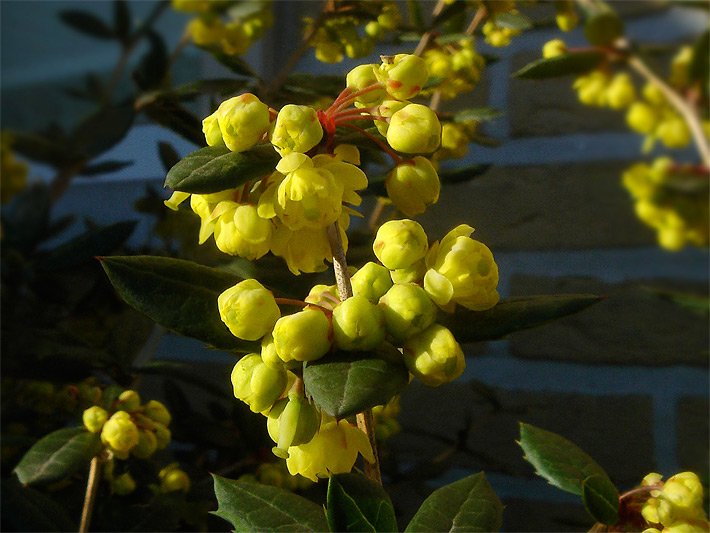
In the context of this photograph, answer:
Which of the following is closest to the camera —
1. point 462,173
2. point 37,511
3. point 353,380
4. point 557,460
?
point 353,380

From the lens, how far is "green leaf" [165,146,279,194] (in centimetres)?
32

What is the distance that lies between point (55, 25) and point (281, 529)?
1023 mm

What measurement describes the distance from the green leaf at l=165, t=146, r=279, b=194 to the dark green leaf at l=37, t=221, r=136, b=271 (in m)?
0.39

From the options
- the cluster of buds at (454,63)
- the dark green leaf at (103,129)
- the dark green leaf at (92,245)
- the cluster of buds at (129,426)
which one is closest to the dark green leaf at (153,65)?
the dark green leaf at (103,129)

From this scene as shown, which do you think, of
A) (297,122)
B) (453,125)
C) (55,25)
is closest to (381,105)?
(297,122)

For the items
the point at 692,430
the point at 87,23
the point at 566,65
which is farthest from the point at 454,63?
the point at 87,23

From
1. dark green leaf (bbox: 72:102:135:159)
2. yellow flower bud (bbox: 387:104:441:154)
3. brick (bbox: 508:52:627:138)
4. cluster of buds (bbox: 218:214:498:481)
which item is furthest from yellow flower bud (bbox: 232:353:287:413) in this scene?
brick (bbox: 508:52:627:138)

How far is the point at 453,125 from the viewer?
29.1 inches

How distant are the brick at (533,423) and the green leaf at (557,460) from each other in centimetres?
51

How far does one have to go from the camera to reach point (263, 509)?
0.34m

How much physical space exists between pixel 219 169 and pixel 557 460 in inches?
9.4

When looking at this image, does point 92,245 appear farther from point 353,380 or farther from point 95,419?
point 353,380

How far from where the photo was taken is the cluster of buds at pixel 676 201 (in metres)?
0.48

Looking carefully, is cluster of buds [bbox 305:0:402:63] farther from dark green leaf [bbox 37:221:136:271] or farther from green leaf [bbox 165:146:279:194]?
green leaf [bbox 165:146:279:194]
